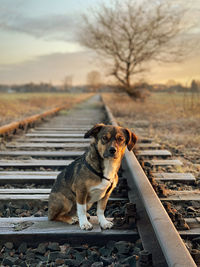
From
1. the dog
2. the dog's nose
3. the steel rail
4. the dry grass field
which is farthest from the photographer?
A: the dry grass field

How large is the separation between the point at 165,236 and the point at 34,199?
1.72 metres

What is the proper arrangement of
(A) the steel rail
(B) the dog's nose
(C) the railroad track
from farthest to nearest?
(B) the dog's nose, (C) the railroad track, (A) the steel rail

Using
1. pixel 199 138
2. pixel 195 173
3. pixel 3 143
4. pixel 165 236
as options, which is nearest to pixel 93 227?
pixel 165 236

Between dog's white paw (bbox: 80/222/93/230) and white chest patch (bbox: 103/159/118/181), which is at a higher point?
white chest patch (bbox: 103/159/118/181)

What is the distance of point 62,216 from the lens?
8.98 ft

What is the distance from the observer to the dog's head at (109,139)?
7.88 ft

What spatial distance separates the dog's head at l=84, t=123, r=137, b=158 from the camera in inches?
94.6

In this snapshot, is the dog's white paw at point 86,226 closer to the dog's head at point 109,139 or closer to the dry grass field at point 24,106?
the dog's head at point 109,139

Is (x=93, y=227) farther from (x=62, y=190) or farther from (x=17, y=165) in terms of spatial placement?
(x=17, y=165)

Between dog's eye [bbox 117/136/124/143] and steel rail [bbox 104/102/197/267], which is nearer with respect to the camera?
steel rail [bbox 104/102/197/267]

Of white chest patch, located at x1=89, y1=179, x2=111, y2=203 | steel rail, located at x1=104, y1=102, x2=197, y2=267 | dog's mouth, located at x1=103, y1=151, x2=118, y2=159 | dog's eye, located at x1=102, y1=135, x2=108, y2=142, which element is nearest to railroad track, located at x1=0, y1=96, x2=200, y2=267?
steel rail, located at x1=104, y1=102, x2=197, y2=267

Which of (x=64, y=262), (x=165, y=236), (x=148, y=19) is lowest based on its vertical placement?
(x=64, y=262)

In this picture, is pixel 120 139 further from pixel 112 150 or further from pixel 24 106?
pixel 24 106

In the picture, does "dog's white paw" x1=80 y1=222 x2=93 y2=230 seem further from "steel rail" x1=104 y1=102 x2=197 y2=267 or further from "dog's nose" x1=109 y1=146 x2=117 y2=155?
"dog's nose" x1=109 y1=146 x2=117 y2=155
